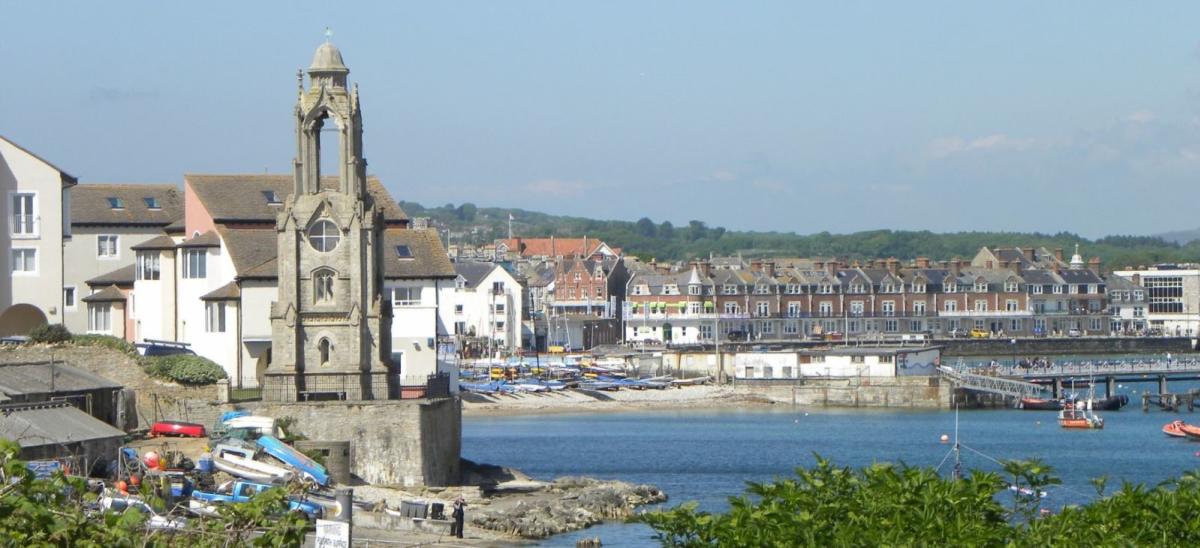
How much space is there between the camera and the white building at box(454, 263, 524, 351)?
151m

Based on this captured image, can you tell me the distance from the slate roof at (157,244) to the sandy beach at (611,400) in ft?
140

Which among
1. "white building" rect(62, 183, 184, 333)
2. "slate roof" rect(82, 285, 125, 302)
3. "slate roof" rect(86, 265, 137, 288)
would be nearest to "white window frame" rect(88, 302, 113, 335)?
"slate roof" rect(82, 285, 125, 302)

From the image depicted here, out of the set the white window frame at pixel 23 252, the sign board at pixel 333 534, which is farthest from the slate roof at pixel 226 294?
the sign board at pixel 333 534

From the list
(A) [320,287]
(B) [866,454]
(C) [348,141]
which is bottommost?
(B) [866,454]

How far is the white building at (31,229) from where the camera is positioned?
55.2m

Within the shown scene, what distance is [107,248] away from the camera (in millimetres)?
69812

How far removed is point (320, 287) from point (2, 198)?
412 inches

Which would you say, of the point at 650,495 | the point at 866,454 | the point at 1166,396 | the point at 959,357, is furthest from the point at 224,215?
the point at 959,357

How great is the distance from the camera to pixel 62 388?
45781 mm

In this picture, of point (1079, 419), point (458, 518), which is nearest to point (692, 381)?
point (1079, 419)

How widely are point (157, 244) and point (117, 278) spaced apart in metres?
4.02

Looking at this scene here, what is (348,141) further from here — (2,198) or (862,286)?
(862,286)

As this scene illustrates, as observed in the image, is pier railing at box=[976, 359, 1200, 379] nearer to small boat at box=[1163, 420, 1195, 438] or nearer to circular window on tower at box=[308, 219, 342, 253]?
small boat at box=[1163, 420, 1195, 438]

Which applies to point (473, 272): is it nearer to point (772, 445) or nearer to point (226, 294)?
point (772, 445)
